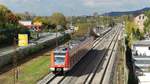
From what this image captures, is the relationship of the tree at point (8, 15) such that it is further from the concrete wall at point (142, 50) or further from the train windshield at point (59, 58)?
the train windshield at point (59, 58)

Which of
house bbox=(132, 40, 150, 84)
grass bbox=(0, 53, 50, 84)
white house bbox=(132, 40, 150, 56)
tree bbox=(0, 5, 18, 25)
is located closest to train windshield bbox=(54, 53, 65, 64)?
grass bbox=(0, 53, 50, 84)

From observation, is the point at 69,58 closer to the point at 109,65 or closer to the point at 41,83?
the point at 41,83

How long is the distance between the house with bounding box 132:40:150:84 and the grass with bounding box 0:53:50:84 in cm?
1030

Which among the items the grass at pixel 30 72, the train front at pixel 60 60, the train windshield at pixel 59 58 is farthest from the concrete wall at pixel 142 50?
the train windshield at pixel 59 58

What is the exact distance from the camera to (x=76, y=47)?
42.8m

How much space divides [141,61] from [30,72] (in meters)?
19.3

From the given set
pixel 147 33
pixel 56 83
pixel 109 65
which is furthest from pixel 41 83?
pixel 147 33

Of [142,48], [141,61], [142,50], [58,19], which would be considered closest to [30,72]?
[141,61]

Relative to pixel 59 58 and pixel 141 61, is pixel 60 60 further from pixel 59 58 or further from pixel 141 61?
pixel 141 61

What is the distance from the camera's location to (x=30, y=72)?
1577 inches

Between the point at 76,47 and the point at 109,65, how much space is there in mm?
6737

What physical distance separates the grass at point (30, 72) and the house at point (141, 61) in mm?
10301

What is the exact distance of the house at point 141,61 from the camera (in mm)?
41919

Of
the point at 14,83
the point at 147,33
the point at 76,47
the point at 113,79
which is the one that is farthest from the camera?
the point at 147,33
